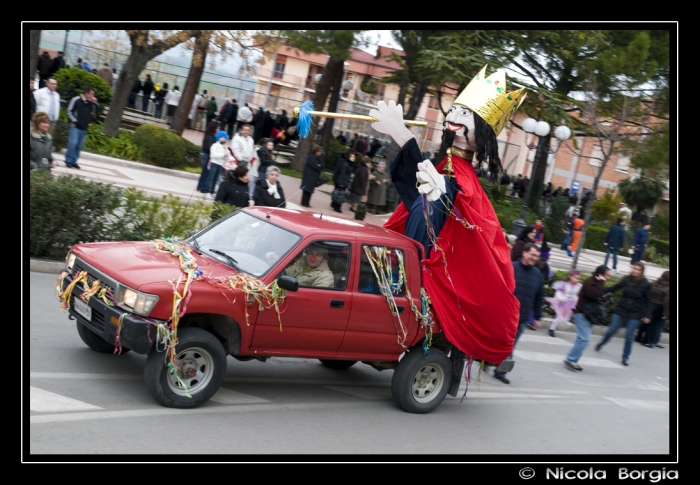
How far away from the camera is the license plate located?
7022mm

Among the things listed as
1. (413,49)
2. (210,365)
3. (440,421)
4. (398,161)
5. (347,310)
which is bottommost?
(440,421)

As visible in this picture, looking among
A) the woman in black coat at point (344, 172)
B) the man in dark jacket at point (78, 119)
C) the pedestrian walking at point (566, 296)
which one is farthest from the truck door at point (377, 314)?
the woman in black coat at point (344, 172)

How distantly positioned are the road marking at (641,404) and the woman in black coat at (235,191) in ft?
21.4

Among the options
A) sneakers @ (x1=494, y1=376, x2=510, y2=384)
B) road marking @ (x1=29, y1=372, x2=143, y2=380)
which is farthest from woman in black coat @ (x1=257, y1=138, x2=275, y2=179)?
road marking @ (x1=29, y1=372, x2=143, y2=380)

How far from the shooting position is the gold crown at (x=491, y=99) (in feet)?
28.2

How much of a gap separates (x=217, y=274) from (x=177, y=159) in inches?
691

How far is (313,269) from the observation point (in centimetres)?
755

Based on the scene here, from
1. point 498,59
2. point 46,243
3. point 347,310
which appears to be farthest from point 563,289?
point 498,59

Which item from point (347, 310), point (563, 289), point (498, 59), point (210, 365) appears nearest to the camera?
point (210, 365)

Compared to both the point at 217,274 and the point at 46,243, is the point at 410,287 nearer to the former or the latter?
the point at 217,274

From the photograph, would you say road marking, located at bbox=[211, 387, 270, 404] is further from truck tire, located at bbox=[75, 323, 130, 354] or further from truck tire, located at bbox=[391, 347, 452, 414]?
truck tire, located at bbox=[391, 347, 452, 414]

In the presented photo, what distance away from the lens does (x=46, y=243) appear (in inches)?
439

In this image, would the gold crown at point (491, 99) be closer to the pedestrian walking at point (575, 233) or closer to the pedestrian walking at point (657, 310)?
the pedestrian walking at point (657, 310)

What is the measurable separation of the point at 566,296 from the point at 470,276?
23.0 feet
